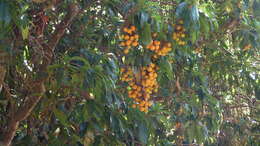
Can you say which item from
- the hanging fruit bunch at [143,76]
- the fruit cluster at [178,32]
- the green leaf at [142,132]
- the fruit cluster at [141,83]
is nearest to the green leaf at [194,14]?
the fruit cluster at [178,32]

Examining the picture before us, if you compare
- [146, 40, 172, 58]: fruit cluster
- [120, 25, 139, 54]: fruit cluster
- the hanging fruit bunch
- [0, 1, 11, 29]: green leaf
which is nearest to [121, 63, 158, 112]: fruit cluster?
the hanging fruit bunch

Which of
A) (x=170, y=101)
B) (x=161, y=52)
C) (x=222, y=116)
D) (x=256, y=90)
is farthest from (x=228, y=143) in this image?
(x=161, y=52)

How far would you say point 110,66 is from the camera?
2359 millimetres

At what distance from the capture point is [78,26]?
9.40ft

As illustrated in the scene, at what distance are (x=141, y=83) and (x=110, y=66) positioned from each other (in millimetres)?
290

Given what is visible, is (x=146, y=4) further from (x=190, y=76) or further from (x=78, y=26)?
(x=190, y=76)

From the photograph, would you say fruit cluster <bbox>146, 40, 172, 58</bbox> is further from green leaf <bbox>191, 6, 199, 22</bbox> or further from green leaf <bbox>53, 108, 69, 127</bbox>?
green leaf <bbox>53, 108, 69, 127</bbox>

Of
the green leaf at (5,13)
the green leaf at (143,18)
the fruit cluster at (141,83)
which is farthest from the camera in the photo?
the fruit cluster at (141,83)

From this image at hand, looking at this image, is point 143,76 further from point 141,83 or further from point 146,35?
point 146,35

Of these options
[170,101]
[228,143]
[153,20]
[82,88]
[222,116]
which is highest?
[153,20]

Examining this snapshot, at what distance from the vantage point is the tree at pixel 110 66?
2225mm

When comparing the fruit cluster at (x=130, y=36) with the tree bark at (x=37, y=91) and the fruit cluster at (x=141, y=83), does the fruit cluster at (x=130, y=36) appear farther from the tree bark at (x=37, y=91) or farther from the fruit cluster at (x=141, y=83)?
the tree bark at (x=37, y=91)

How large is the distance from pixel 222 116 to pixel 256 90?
1.98 feet

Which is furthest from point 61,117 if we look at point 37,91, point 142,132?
point 142,132
